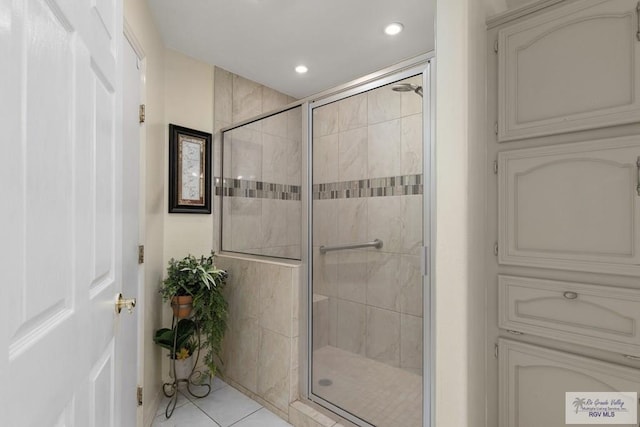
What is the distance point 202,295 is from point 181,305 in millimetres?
143

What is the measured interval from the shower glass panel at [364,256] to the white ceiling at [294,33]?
606mm

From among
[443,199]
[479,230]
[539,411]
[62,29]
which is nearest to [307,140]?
[443,199]

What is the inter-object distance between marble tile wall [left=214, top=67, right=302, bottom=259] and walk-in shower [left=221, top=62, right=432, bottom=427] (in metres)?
0.02

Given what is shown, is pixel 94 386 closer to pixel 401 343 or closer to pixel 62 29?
pixel 62 29

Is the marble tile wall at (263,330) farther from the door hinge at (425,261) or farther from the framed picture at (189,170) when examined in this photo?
the door hinge at (425,261)

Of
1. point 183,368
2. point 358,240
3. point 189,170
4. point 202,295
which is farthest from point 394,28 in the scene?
point 183,368

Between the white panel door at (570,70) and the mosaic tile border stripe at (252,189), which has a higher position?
the white panel door at (570,70)

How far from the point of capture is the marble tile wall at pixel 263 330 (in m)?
2.04

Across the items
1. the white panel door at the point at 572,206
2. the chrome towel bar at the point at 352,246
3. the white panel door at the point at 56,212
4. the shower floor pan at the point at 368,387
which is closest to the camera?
the white panel door at the point at 56,212

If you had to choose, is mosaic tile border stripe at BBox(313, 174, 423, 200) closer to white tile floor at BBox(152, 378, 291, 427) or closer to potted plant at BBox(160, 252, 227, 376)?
potted plant at BBox(160, 252, 227, 376)

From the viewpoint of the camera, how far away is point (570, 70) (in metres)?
1.32

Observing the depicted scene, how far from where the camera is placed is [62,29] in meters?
0.65

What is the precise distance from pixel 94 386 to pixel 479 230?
154cm

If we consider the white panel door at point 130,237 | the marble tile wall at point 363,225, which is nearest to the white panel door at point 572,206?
the marble tile wall at point 363,225
